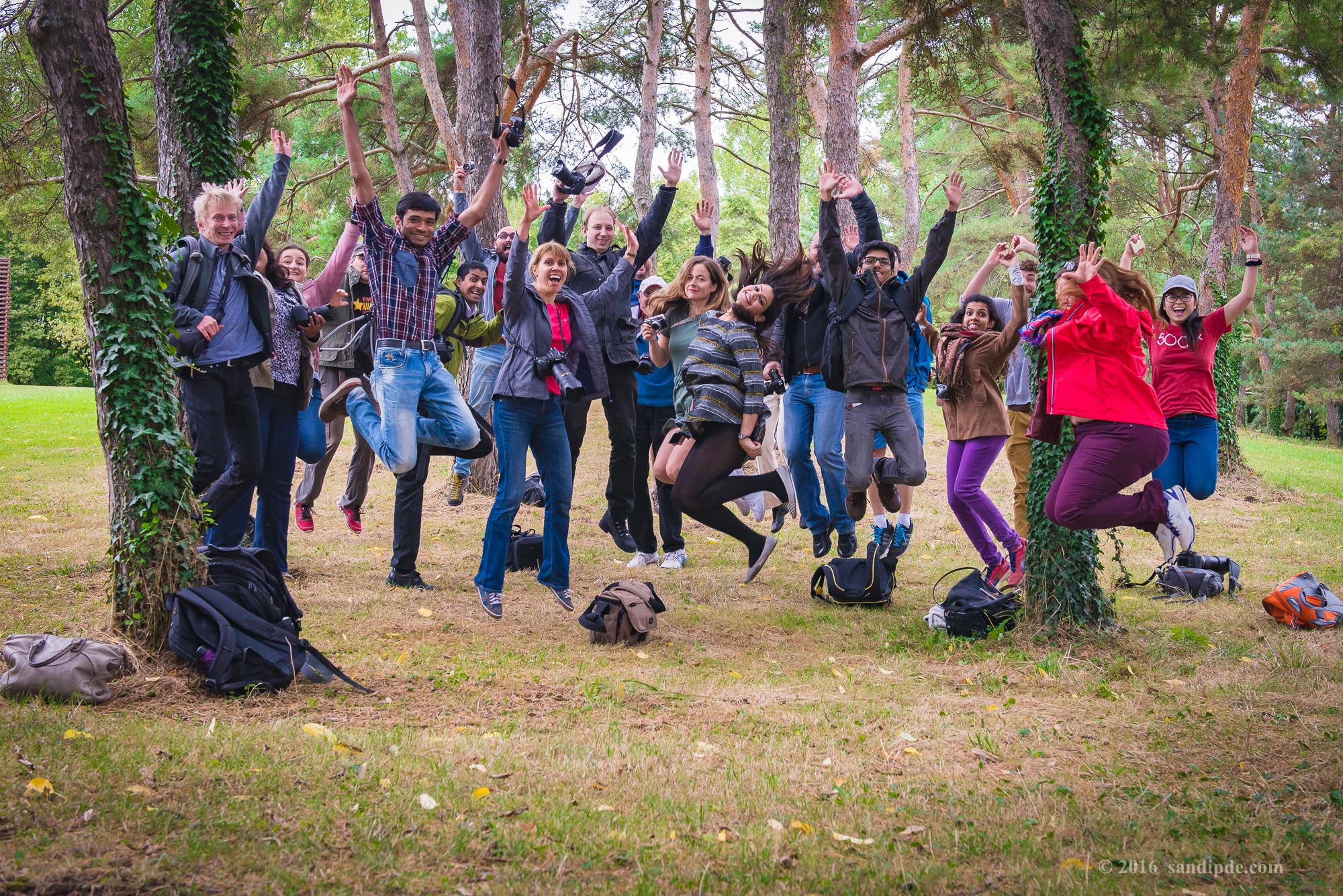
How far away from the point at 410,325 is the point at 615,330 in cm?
199

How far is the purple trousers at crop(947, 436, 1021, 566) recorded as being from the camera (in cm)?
734

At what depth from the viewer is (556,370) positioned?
6230 mm

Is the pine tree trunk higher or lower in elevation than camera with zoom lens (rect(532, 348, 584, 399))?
higher

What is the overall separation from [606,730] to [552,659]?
1246 mm

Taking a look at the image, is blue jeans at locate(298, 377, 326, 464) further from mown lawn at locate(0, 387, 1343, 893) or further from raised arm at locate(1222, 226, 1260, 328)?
raised arm at locate(1222, 226, 1260, 328)

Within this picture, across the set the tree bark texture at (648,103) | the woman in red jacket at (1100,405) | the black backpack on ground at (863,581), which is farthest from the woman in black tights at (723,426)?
the tree bark texture at (648,103)

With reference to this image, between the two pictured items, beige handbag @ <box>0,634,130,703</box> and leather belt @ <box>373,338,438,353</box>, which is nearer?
beige handbag @ <box>0,634,130,703</box>

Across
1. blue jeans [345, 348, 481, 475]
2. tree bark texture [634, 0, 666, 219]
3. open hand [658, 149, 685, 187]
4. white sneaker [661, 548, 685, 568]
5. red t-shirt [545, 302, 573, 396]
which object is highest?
tree bark texture [634, 0, 666, 219]

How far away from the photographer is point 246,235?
6.01 metres

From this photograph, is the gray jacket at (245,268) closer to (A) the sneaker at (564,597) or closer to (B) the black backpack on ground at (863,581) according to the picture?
(A) the sneaker at (564,597)

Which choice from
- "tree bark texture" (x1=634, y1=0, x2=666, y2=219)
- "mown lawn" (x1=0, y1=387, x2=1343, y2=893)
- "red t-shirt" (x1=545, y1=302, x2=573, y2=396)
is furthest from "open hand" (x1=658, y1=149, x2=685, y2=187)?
"tree bark texture" (x1=634, y1=0, x2=666, y2=219)

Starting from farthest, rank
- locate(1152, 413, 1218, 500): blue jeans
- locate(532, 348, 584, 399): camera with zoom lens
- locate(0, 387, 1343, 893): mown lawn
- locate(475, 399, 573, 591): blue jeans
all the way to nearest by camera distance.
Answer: locate(1152, 413, 1218, 500): blue jeans < locate(475, 399, 573, 591): blue jeans < locate(532, 348, 584, 399): camera with zoom lens < locate(0, 387, 1343, 893): mown lawn

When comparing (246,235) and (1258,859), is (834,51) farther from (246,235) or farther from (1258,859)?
(1258,859)

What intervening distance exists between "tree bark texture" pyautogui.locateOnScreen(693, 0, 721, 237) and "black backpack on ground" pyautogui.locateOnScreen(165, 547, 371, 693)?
14.5 meters
